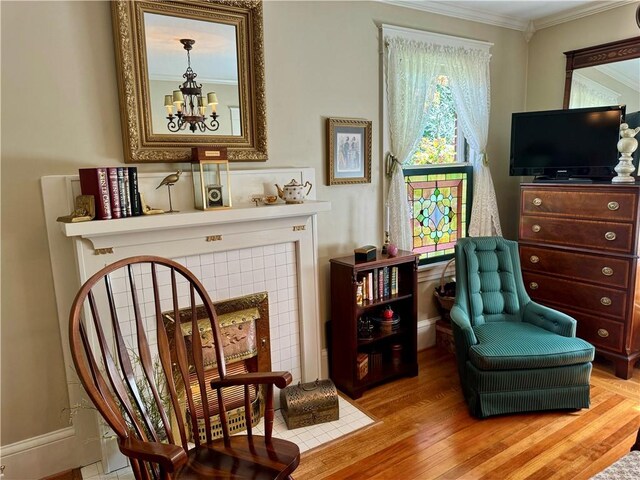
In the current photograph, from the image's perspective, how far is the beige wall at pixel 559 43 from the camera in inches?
126

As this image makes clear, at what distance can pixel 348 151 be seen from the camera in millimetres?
2928

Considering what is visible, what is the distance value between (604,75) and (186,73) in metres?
3.06

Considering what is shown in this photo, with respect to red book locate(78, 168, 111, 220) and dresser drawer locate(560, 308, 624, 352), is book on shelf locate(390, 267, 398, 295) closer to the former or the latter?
dresser drawer locate(560, 308, 624, 352)

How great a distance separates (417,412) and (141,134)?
7.17 feet

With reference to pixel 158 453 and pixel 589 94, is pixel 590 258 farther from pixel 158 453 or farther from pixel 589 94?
pixel 158 453

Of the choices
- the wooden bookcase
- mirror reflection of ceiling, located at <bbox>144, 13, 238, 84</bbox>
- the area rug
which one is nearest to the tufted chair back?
the wooden bookcase

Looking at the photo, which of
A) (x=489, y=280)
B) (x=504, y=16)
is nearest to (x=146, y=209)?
(x=489, y=280)

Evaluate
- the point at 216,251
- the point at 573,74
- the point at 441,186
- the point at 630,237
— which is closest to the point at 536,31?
the point at 573,74

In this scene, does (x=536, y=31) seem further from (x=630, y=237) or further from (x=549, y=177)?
(x=630, y=237)

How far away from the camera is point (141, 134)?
217cm

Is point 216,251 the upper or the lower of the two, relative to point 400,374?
upper

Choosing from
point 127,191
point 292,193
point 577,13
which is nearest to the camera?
point 127,191

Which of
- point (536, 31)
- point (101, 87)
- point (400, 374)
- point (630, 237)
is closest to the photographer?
point (101, 87)

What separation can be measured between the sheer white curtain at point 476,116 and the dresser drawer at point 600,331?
91cm
